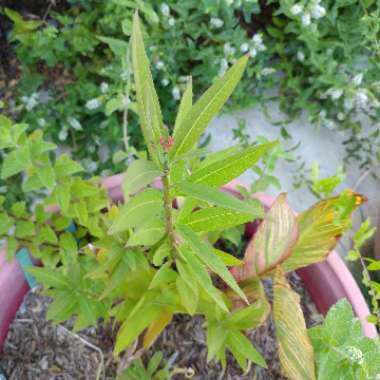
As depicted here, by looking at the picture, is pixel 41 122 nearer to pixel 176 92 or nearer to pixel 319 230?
pixel 176 92

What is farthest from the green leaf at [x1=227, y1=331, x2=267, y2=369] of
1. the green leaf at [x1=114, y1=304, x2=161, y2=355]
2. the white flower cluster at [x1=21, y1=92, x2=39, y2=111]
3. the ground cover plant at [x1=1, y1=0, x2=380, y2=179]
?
the white flower cluster at [x1=21, y1=92, x2=39, y2=111]

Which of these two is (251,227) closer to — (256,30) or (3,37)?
(256,30)

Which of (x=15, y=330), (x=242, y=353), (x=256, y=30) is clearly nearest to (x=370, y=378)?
(x=242, y=353)

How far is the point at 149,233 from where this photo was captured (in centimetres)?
59

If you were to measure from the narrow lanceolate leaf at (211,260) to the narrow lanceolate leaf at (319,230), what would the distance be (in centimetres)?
35

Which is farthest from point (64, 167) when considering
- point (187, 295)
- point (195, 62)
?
point (195, 62)

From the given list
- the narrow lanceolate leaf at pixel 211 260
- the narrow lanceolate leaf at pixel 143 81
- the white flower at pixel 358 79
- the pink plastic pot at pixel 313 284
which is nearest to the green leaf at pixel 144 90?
the narrow lanceolate leaf at pixel 143 81

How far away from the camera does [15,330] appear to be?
0.99m

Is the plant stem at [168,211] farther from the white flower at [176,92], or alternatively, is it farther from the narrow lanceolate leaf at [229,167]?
the white flower at [176,92]

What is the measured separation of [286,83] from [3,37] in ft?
2.44

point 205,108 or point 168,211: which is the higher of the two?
point 205,108

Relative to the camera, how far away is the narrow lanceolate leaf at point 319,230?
0.84 meters

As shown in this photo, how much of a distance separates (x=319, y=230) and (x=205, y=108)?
46 centimetres

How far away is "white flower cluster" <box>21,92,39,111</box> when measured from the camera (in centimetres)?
127
